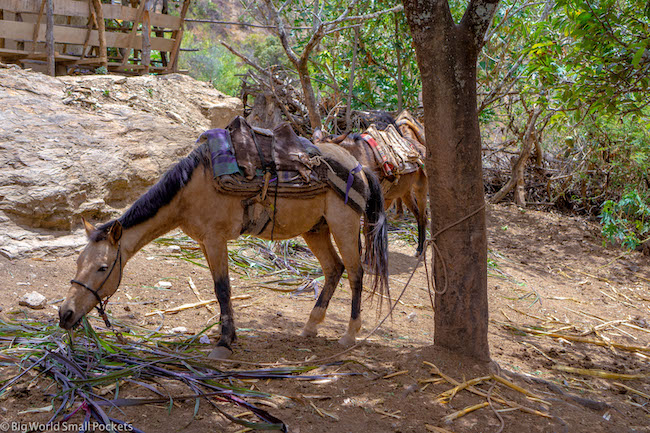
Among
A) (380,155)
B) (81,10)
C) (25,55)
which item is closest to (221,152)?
(380,155)

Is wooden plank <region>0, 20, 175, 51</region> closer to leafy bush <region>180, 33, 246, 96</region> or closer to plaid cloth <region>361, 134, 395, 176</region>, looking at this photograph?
plaid cloth <region>361, 134, 395, 176</region>

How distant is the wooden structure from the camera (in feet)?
31.9

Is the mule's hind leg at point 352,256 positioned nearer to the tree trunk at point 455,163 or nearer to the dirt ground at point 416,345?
the dirt ground at point 416,345

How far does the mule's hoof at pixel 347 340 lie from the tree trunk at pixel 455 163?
0.81m

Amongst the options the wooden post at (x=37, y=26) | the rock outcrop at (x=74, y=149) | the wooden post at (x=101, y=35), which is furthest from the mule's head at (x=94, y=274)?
the wooden post at (x=37, y=26)

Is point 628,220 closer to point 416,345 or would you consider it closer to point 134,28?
point 416,345

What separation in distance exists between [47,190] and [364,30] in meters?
6.34

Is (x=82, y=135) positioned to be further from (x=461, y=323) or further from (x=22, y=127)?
(x=461, y=323)

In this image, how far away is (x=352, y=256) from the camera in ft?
13.8

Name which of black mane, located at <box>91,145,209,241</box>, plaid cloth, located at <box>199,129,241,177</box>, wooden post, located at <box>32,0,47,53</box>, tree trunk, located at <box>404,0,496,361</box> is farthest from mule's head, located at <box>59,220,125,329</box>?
wooden post, located at <box>32,0,47,53</box>

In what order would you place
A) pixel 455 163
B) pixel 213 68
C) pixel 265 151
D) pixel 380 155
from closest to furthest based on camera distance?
1. pixel 455 163
2. pixel 265 151
3. pixel 380 155
4. pixel 213 68

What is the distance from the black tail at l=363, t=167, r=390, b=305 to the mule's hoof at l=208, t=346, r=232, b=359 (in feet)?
4.33

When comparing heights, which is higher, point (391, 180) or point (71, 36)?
point (71, 36)

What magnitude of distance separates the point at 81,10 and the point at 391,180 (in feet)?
27.0
